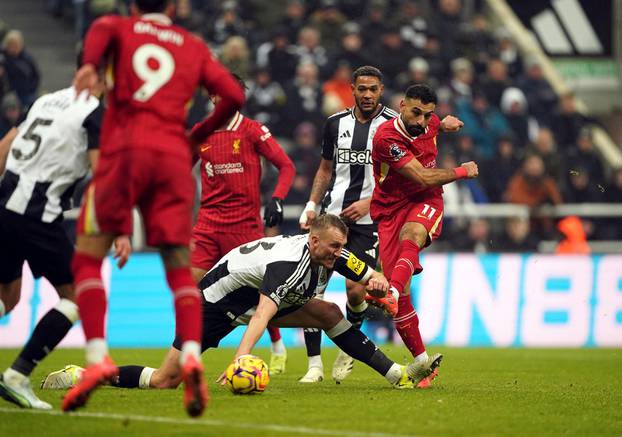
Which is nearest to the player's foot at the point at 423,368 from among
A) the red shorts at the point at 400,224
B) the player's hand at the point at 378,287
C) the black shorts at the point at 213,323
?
the player's hand at the point at 378,287

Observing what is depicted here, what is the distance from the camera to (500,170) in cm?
2031

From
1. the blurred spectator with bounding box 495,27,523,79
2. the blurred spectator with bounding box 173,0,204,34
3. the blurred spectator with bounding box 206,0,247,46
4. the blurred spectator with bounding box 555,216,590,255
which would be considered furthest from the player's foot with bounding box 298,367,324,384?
the blurred spectator with bounding box 495,27,523,79

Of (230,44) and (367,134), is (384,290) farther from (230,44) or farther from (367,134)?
(230,44)

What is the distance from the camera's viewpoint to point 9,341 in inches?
640

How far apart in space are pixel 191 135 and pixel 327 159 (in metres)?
4.49

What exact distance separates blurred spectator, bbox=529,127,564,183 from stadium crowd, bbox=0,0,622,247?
0.02m

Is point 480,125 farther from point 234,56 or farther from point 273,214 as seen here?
point 273,214

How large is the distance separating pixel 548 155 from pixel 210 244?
32.5 ft

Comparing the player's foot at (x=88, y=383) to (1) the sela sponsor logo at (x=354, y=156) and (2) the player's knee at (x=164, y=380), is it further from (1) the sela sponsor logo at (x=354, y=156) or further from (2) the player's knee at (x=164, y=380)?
(1) the sela sponsor logo at (x=354, y=156)

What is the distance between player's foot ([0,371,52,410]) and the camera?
26.2 ft

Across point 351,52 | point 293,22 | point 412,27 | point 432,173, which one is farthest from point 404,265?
point 412,27

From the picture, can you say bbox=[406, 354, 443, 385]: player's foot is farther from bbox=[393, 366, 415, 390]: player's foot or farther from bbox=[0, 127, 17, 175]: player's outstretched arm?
bbox=[0, 127, 17, 175]: player's outstretched arm

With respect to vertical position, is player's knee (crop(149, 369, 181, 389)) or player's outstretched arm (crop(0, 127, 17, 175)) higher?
player's outstretched arm (crop(0, 127, 17, 175))

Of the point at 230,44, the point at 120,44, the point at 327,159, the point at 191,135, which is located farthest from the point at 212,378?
the point at 230,44
